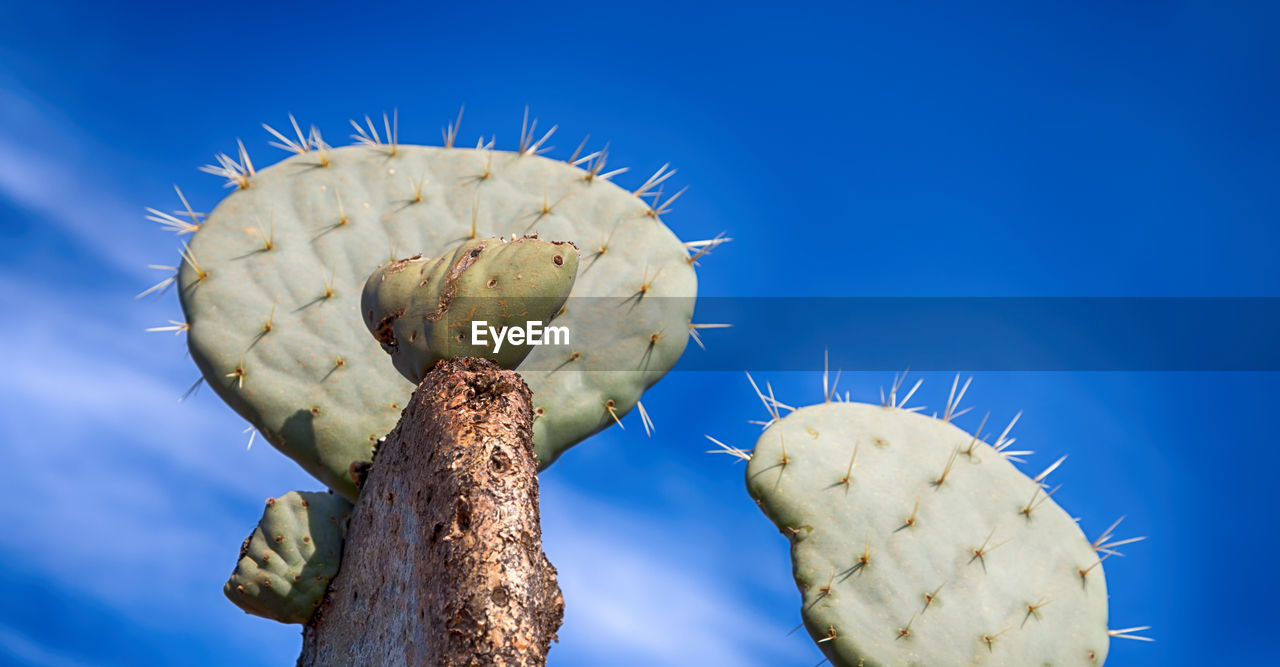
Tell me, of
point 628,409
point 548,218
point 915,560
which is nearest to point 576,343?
point 628,409

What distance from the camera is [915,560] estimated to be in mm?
2998

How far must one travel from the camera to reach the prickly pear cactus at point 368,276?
271 cm

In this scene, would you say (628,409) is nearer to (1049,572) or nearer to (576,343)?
(576,343)

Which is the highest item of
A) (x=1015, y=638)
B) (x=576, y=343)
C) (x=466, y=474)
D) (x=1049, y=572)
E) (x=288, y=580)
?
(x=576, y=343)

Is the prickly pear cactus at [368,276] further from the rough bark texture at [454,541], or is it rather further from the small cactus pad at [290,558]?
the rough bark texture at [454,541]

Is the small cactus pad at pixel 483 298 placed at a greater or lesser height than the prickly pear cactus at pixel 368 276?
lesser

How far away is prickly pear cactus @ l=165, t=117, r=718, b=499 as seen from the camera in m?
2.71

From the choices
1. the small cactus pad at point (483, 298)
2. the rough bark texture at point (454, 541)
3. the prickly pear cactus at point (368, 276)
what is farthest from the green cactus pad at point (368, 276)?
the small cactus pad at point (483, 298)

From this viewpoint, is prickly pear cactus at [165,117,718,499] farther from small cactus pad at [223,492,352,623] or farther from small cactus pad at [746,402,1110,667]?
small cactus pad at [746,402,1110,667]

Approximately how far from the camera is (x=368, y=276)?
9.52 ft

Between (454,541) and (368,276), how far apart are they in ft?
4.95

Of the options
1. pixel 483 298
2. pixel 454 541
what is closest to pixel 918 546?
pixel 483 298

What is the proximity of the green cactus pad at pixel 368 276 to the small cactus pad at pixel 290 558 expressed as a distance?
0.36ft

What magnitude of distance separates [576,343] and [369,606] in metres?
0.98
